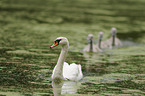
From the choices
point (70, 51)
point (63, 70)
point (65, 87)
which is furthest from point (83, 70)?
point (70, 51)

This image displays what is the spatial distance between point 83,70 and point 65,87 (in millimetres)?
2471

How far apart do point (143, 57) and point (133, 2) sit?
27067mm

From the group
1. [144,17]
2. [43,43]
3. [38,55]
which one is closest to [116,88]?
[38,55]

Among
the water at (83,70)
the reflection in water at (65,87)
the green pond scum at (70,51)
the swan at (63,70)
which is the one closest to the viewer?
the reflection in water at (65,87)

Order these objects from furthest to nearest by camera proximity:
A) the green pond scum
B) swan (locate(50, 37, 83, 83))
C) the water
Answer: swan (locate(50, 37, 83, 83))
the green pond scum
the water

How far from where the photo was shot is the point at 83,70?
13773 mm

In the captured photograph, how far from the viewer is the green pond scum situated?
11.3 meters

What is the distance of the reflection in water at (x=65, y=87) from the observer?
1085 centimetres

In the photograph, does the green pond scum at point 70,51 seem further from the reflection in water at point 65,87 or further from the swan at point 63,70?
the swan at point 63,70

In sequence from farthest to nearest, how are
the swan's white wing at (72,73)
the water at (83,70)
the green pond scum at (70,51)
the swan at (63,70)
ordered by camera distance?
the swan's white wing at (72,73) < the swan at (63,70) < the green pond scum at (70,51) < the water at (83,70)

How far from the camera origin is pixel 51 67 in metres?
13.8

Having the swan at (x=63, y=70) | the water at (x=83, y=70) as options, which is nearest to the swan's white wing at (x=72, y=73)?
the swan at (x=63, y=70)

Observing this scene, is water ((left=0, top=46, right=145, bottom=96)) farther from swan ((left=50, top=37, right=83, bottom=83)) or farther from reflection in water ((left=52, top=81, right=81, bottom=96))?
swan ((left=50, top=37, right=83, bottom=83))

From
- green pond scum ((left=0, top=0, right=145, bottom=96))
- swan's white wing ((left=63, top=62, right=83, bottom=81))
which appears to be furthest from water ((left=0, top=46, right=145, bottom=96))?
swan's white wing ((left=63, top=62, right=83, bottom=81))
